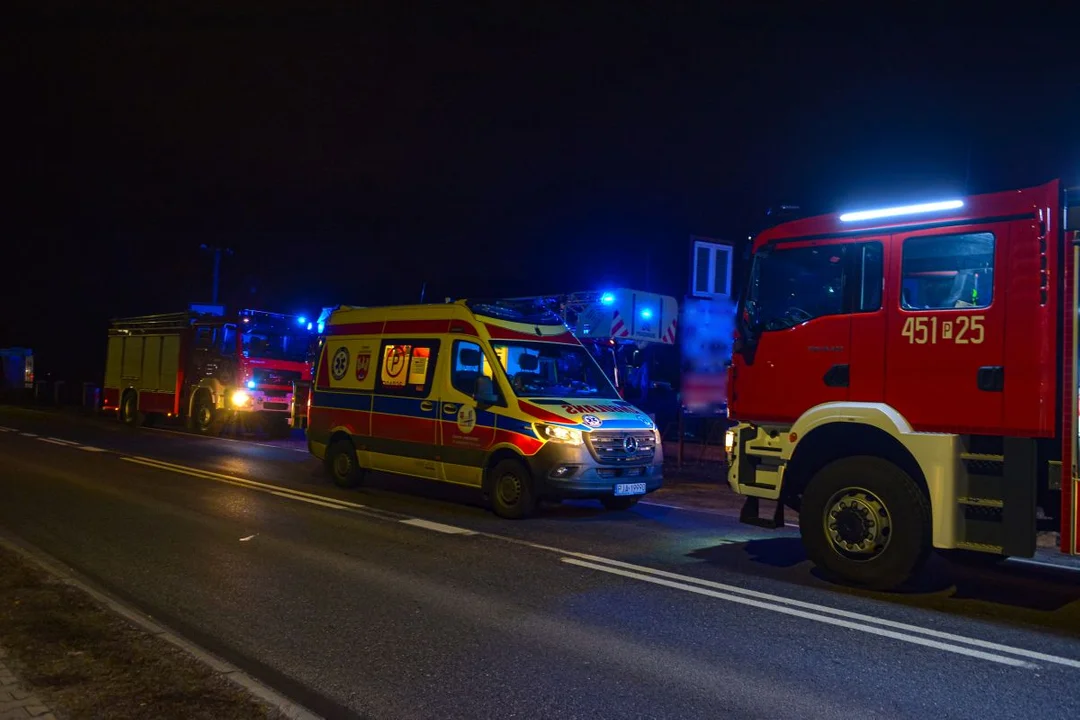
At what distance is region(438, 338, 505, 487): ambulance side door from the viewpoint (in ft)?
33.6

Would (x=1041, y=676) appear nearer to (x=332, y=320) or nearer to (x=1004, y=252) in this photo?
(x=1004, y=252)

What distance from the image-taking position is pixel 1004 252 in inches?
247

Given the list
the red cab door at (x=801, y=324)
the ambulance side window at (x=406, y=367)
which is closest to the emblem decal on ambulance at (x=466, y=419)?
the ambulance side window at (x=406, y=367)

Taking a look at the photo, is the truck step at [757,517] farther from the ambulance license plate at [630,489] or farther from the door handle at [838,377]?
the ambulance license plate at [630,489]

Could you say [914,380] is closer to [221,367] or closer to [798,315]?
[798,315]

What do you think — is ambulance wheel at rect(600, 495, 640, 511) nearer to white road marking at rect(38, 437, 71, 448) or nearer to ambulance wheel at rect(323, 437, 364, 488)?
ambulance wheel at rect(323, 437, 364, 488)

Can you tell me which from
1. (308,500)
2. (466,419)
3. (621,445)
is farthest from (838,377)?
(308,500)

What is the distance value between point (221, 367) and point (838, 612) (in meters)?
19.2

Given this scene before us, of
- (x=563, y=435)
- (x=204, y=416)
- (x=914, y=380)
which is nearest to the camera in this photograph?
(x=914, y=380)

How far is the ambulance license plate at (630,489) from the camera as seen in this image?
9859mm

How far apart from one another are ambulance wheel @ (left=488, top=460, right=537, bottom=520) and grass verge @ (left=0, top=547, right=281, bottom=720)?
481 cm

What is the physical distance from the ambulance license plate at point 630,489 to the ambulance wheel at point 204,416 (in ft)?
50.1

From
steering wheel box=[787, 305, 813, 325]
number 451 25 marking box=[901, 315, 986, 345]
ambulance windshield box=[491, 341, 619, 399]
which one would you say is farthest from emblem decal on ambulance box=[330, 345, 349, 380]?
number 451 25 marking box=[901, 315, 986, 345]

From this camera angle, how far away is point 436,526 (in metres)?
9.41
